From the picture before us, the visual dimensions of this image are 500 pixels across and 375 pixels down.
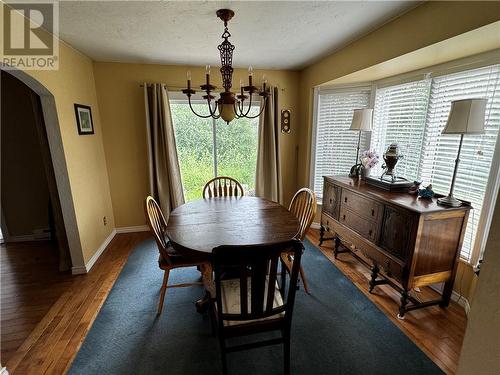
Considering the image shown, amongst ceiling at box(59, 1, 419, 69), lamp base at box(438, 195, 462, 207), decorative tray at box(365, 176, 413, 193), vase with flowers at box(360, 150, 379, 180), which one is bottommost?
lamp base at box(438, 195, 462, 207)

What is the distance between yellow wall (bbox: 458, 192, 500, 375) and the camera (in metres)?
0.66

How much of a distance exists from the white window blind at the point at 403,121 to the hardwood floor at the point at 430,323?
1.24m

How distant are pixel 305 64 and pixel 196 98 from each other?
161 cm

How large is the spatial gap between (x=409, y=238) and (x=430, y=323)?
29.4 inches

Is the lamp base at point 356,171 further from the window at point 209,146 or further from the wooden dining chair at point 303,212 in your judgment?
the window at point 209,146

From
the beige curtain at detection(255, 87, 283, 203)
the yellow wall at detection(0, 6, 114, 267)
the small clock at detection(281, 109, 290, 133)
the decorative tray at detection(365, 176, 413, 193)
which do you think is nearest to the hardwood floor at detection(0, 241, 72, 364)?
the yellow wall at detection(0, 6, 114, 267)

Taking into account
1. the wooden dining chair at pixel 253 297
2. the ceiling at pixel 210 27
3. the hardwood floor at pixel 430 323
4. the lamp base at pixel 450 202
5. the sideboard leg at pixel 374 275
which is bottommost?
the hardwood floor at pixel 430 323

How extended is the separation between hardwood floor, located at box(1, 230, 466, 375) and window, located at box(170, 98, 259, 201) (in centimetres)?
163

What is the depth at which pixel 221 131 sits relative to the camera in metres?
3.75

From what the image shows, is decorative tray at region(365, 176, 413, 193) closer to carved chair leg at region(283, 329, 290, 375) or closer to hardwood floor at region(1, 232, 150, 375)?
carved chair leg at region(283, 329, 290, 375)

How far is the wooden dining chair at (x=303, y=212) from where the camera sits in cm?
215

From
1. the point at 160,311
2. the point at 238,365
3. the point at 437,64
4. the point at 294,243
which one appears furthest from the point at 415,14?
the point at 160,311

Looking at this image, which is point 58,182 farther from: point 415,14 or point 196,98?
point 415,14

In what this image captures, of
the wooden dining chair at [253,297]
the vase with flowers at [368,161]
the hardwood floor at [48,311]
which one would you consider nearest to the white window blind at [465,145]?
the vase with flowers at [368,161]
